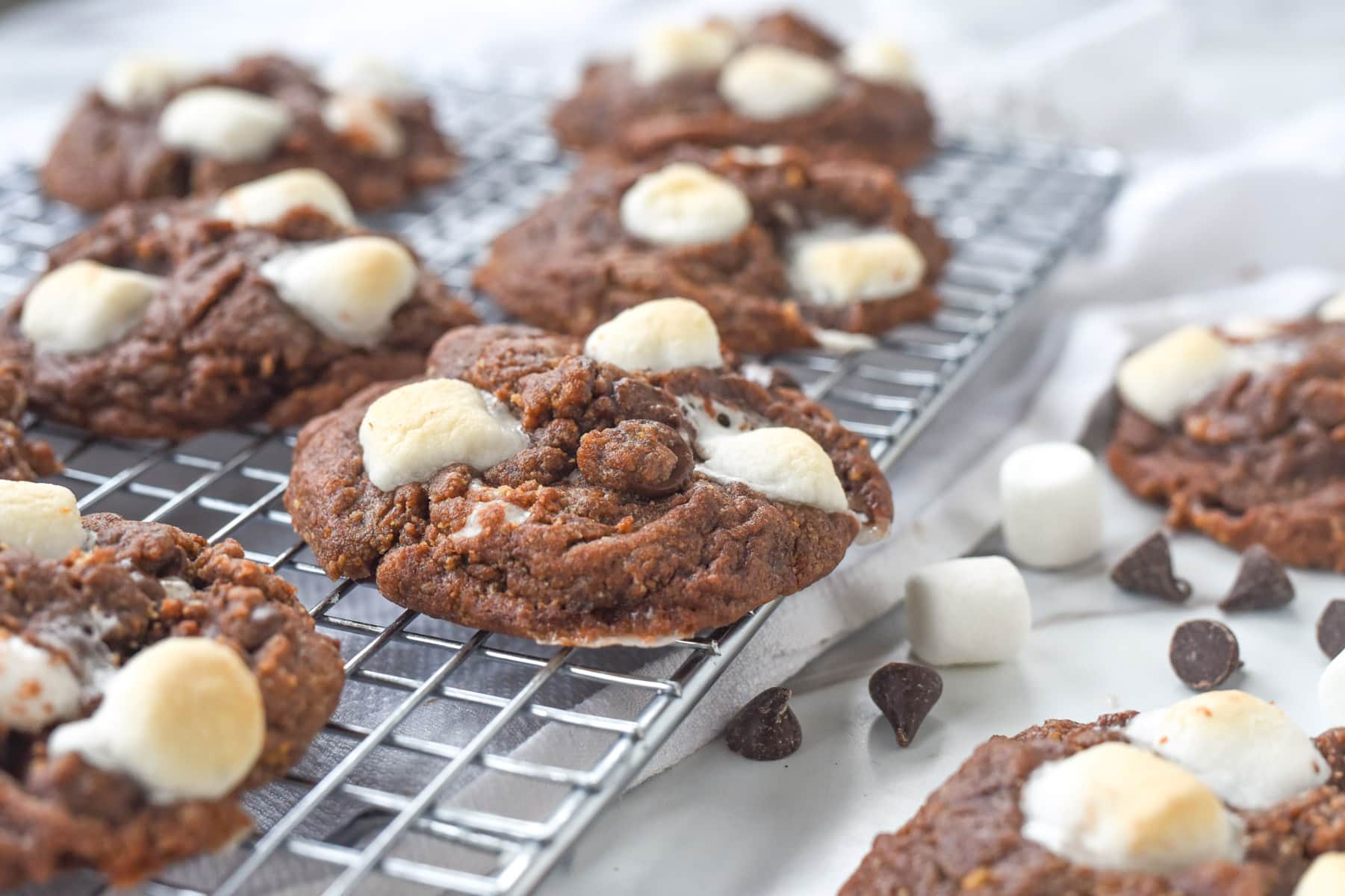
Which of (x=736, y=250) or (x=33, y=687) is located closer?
(x=33, y=687)

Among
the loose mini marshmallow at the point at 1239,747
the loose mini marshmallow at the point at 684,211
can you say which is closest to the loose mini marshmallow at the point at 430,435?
the loose mini marshmallow at the point at 684,211

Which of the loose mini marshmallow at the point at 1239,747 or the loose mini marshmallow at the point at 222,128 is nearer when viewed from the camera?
the loose mini marshmallow at the point at 1239,747

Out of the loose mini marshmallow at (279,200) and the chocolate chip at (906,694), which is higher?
the loose mini marshmallow at (279,200)

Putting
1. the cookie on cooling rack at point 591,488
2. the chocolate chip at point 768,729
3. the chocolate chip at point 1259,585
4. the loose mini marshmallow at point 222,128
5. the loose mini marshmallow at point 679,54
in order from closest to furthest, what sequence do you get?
the cookie on cooling rack at point 591,488 < the chocolate chip at point 768,729 < the chocolate chip at point 1259,585 < the loose mini marshmallow at point 222,128 < the loose mini marshmallow at point 679,54

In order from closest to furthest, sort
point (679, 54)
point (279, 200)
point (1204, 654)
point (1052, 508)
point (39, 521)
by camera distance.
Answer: point (39, 521), point (1204, 654), point (1052, 508), point (279, 200), point (679, 54)

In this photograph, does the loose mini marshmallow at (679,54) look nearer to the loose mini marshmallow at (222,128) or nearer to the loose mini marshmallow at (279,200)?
the loose mini marshmallow at (222,128)

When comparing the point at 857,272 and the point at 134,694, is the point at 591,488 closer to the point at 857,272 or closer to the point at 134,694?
the point at 134,694

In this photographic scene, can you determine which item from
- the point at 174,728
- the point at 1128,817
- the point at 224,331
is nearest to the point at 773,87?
the point at 224,331
